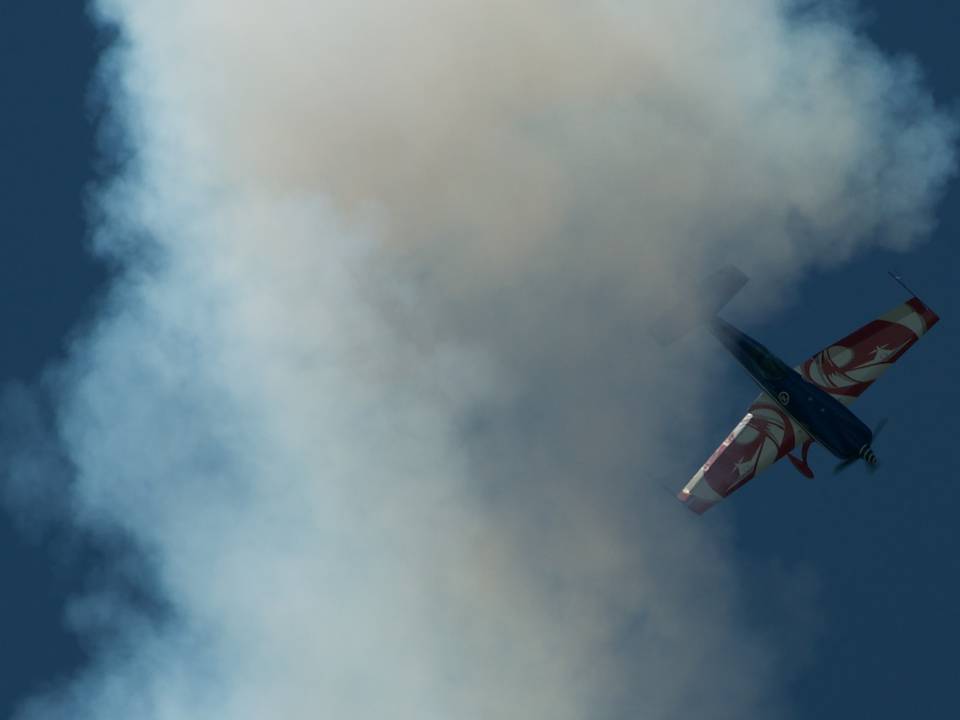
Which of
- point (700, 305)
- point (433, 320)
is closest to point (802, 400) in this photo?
point (700, 305)

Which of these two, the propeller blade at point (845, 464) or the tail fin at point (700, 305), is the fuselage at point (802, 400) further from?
the tail fin at point (700, 305)

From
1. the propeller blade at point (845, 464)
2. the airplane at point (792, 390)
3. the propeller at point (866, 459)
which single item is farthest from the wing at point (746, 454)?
the propeller at point (866, 459)

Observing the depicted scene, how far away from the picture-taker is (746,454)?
9338 cm

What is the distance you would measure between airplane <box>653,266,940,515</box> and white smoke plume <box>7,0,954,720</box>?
267 cm

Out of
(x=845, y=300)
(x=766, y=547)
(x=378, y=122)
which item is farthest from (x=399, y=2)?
(x=766, y=547)

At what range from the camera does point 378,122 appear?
98812mm

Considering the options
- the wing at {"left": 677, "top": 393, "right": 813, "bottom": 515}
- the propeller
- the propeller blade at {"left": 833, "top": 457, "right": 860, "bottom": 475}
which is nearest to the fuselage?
the propeller

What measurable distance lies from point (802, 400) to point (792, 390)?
768mm

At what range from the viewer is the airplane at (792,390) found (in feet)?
304

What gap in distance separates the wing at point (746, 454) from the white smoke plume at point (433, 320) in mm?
2206

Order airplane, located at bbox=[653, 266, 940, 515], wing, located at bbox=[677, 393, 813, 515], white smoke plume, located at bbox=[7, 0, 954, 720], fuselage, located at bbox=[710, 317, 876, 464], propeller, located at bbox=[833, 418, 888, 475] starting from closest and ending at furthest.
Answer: propeller, located at bbox=[833, 418, 888, 475] < fuselage, located at bbox=[710, 317, 876, 464] < airplane, located at bbox=[653, 266, 940, 515] < wing, located at bbox=[677, 393, 813, 515] < white smoke plume, located at bbox=[7, 0, 954, 720]

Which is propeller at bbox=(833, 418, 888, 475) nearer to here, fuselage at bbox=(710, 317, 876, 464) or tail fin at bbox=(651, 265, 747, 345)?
fuselage at bbox=(710, 317, 876, 464)

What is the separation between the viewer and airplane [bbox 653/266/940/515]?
A: 9269cm

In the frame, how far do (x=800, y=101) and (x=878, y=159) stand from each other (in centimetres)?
541
